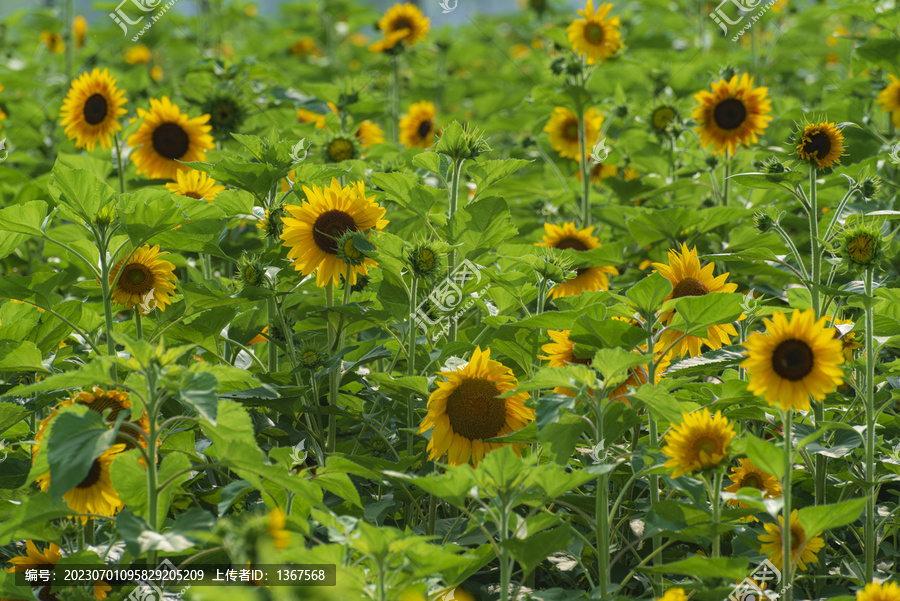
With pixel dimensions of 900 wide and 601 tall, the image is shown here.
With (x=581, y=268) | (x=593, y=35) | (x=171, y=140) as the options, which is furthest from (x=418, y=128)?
(x=581, y=268)

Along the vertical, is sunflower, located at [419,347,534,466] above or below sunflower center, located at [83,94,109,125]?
below

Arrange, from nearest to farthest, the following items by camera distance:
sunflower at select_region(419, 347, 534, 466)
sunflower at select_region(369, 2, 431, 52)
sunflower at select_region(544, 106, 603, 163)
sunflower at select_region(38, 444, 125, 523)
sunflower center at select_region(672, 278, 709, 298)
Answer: sunflower at select_region(38, 444, 125, 523), sunflower at select_region(419, 347, 534, 466), sunflower center at select_region(672, 278, 709, 298), sunflower at select_region(544, 106, 603, 163), sunflower at select_region(369, 2, 431, 52)

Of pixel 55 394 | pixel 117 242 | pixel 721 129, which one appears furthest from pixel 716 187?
pixel 55 394

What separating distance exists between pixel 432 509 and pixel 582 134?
1883 millimetres

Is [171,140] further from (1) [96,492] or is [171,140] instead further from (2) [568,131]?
(2) [568,131]

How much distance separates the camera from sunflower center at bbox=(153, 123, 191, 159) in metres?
3.13

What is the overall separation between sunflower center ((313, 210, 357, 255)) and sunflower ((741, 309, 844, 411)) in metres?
1.02

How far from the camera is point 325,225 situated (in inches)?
84.1

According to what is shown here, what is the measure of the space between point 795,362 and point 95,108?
8.60ft

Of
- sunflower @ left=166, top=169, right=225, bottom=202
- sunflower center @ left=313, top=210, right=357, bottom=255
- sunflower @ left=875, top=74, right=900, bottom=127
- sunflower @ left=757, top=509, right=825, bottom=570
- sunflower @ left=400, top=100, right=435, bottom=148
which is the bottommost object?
sunflower @ left=757, top=509, right=825, bottom=570

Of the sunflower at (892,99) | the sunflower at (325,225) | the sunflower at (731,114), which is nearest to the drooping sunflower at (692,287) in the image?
the sunflower at (325,225)

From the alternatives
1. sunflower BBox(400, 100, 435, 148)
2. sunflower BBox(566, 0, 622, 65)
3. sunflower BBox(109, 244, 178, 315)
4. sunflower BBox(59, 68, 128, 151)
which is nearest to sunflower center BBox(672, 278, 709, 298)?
sunflower BBox(109, 244, 178, 315)

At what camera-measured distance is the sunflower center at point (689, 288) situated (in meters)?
2.17

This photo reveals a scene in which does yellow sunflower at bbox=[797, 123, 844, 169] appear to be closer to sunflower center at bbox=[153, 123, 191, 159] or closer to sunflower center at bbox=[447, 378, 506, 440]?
sunflower center at bbox=[447, 378, 506, 440]
